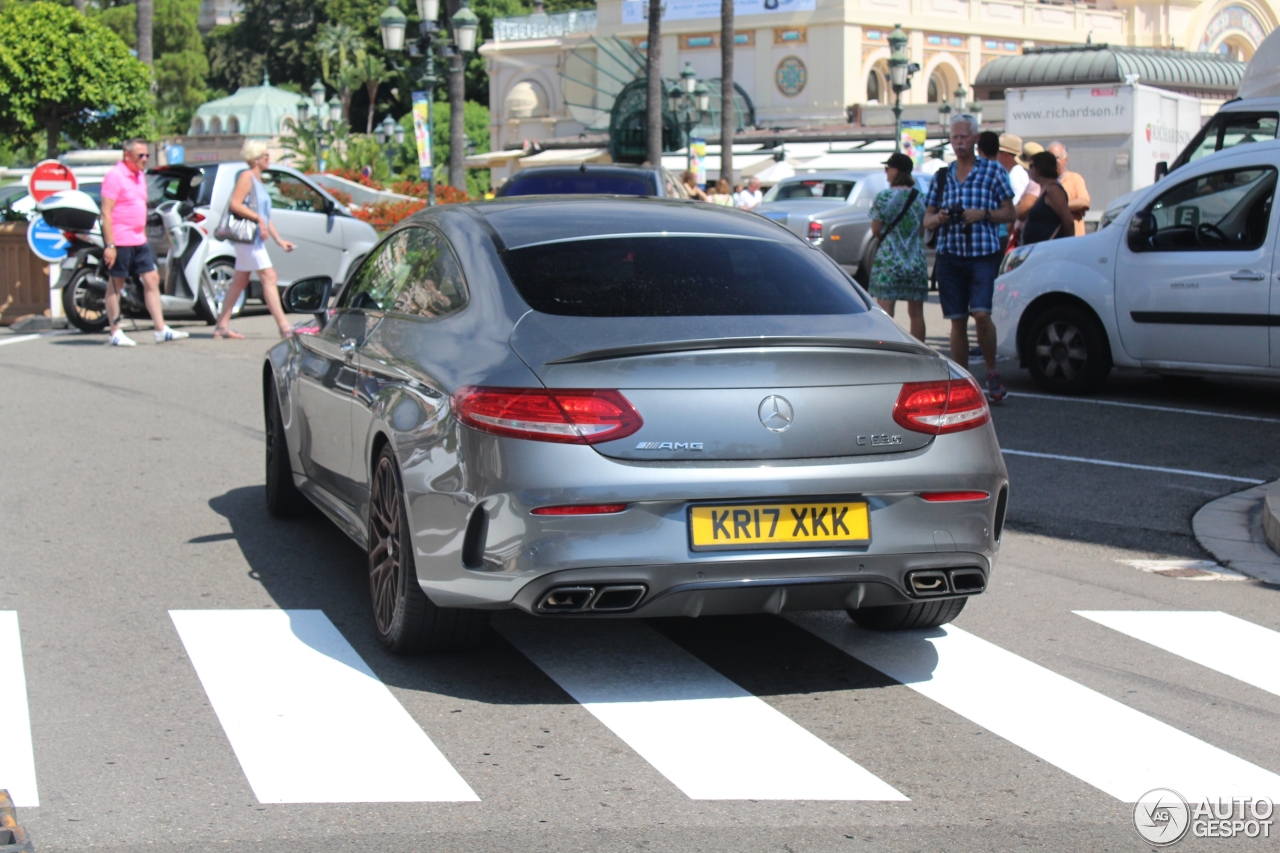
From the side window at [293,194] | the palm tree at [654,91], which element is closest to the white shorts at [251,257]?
the side window at [293,194]

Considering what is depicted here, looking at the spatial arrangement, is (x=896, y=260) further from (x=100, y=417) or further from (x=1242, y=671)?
(x=1242, y=671)

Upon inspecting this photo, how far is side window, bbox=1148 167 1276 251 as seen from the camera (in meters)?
10.8

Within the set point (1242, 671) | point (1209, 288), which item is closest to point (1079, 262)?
point (1209, 288)

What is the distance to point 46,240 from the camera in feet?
57.9

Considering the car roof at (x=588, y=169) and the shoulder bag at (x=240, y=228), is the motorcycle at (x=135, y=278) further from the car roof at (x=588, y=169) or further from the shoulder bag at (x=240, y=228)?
the car roof at (x=588, y=169)

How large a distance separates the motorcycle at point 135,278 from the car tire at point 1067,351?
9253mm

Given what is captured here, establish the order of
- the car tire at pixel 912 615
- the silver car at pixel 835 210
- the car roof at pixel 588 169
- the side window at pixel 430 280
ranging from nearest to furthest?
1. the side window at pixel 430 280
2. the car tire at pixel 912 615
3. the car roof at pixel 588 169
4. the silver car at pixel 835 210

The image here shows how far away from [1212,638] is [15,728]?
4.03m

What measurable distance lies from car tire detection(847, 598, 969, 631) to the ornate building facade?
70370 millimetres

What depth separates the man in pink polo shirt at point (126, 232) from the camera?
594 inches

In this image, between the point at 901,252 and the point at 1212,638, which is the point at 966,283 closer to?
the point at 901,252

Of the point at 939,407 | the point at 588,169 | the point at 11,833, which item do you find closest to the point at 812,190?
the point at 588,169

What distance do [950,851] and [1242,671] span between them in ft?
6.93

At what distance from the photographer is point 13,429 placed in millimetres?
10594
